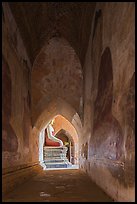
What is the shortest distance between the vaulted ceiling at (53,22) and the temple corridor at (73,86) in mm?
29

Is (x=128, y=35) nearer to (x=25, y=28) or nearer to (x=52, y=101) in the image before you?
(x=25, y=28)

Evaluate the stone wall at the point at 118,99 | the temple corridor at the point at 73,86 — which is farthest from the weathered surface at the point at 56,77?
the stone wall at the point at 118,99

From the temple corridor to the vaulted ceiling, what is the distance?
0.03m

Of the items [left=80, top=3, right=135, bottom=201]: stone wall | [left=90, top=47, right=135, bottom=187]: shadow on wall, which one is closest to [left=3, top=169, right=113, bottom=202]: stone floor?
[left=80, top=3, right=135, bottom=201]: stone wall

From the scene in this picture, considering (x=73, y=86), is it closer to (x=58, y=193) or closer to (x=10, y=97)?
(x=10, y=97)

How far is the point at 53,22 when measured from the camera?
8234 millimetres

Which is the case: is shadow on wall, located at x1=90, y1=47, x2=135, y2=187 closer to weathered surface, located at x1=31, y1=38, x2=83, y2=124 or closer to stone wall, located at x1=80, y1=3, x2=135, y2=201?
stone wall, located at x1=80, y1=3, x2=135, y2=201

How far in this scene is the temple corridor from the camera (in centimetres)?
343

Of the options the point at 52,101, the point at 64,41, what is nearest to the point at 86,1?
the point at 64,41

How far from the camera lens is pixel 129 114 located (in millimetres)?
3098

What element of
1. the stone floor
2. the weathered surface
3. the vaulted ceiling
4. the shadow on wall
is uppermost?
the vaulted ceiling

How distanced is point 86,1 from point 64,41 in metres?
2.99

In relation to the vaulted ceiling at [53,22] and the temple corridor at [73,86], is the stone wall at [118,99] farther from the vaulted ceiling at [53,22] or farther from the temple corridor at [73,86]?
the vaulted ceiling at [53,22]

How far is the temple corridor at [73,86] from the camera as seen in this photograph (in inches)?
135
